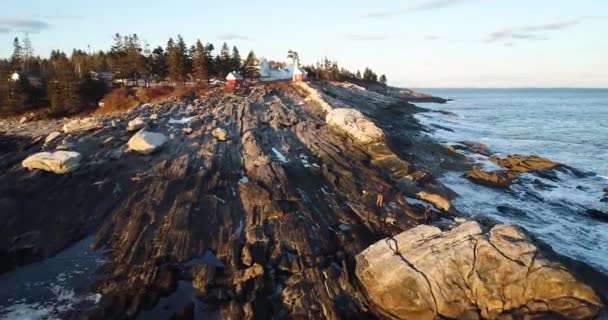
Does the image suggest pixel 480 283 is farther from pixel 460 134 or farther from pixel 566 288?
pixel 460 134

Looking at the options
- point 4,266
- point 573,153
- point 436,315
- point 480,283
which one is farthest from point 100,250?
point 573,153

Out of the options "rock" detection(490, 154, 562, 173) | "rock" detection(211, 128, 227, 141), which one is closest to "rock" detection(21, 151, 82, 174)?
"rock" detection(211, 128, 227, 141)

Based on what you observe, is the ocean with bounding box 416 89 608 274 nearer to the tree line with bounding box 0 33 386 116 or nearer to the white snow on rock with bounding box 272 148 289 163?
the white snow on rock with bounding box 272 148 289 163

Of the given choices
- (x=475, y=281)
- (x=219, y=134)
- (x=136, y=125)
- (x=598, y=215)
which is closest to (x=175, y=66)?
(x=136, y=125)

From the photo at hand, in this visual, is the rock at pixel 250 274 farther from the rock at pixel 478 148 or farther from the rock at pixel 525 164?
the rock at pixel 478 148

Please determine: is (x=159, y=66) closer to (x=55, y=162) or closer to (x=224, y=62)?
(x=224, y=62)
